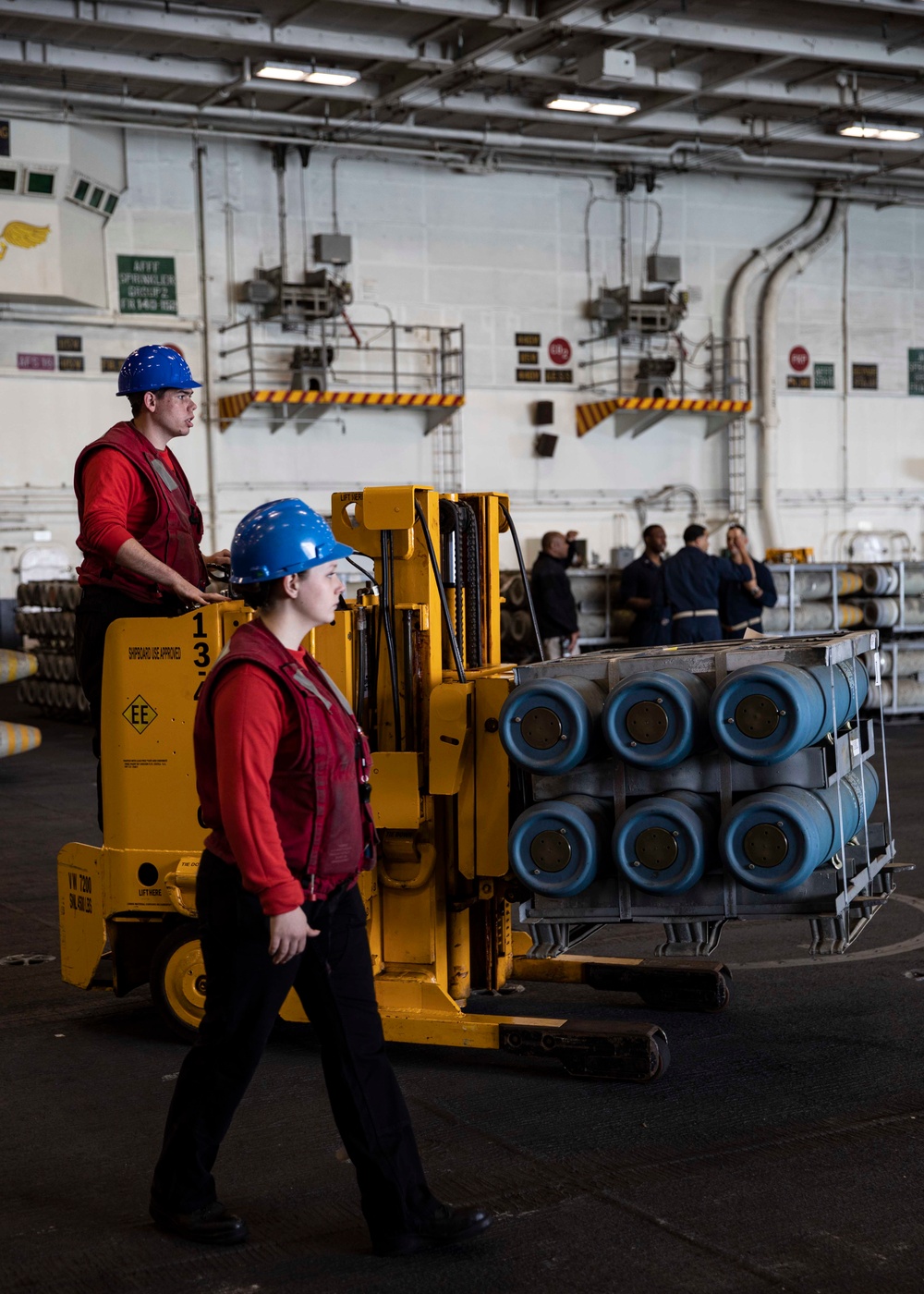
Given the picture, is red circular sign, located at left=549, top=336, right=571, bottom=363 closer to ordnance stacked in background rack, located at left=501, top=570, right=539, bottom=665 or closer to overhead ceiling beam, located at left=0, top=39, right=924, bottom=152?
overhead ceiling beam, located at left=0, top=39, right=924, bottom=152

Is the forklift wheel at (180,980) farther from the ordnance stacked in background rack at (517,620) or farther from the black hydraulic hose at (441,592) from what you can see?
the ordnance stacked in background rack at (517,620)

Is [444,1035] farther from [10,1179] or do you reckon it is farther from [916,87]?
[916,87]

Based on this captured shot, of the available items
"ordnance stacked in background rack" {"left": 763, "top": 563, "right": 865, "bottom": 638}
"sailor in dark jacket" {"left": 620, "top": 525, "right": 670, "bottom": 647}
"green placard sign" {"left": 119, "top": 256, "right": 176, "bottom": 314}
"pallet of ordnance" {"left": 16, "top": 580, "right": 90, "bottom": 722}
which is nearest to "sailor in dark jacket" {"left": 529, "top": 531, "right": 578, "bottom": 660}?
"sailor in dark jacket" {"left": 620, "top": 525, "right": 670, "bottom": 647}

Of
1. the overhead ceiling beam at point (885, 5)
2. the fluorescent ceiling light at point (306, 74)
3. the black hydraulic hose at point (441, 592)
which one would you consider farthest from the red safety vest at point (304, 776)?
the fluorescent ceiling light at point (306, 74)

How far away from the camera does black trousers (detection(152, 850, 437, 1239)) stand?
3.22 metres

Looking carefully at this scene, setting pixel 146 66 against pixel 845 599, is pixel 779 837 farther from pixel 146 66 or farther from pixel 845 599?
pixel 146 66

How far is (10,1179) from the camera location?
3836 millimetres

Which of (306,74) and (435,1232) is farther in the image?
(306,74)

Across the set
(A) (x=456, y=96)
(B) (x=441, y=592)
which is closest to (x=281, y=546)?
(B) (x=441, y=592)

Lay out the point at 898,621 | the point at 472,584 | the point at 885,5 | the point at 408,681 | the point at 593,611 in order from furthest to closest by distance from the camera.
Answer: the point at 885,5 → the point at 898,621 → the point at 593,611 → the point at 472,584 → the point at 408,681

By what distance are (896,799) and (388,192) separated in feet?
44.1

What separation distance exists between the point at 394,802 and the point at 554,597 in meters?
8.42

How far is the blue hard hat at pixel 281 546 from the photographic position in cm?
323

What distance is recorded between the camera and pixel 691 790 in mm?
4340
